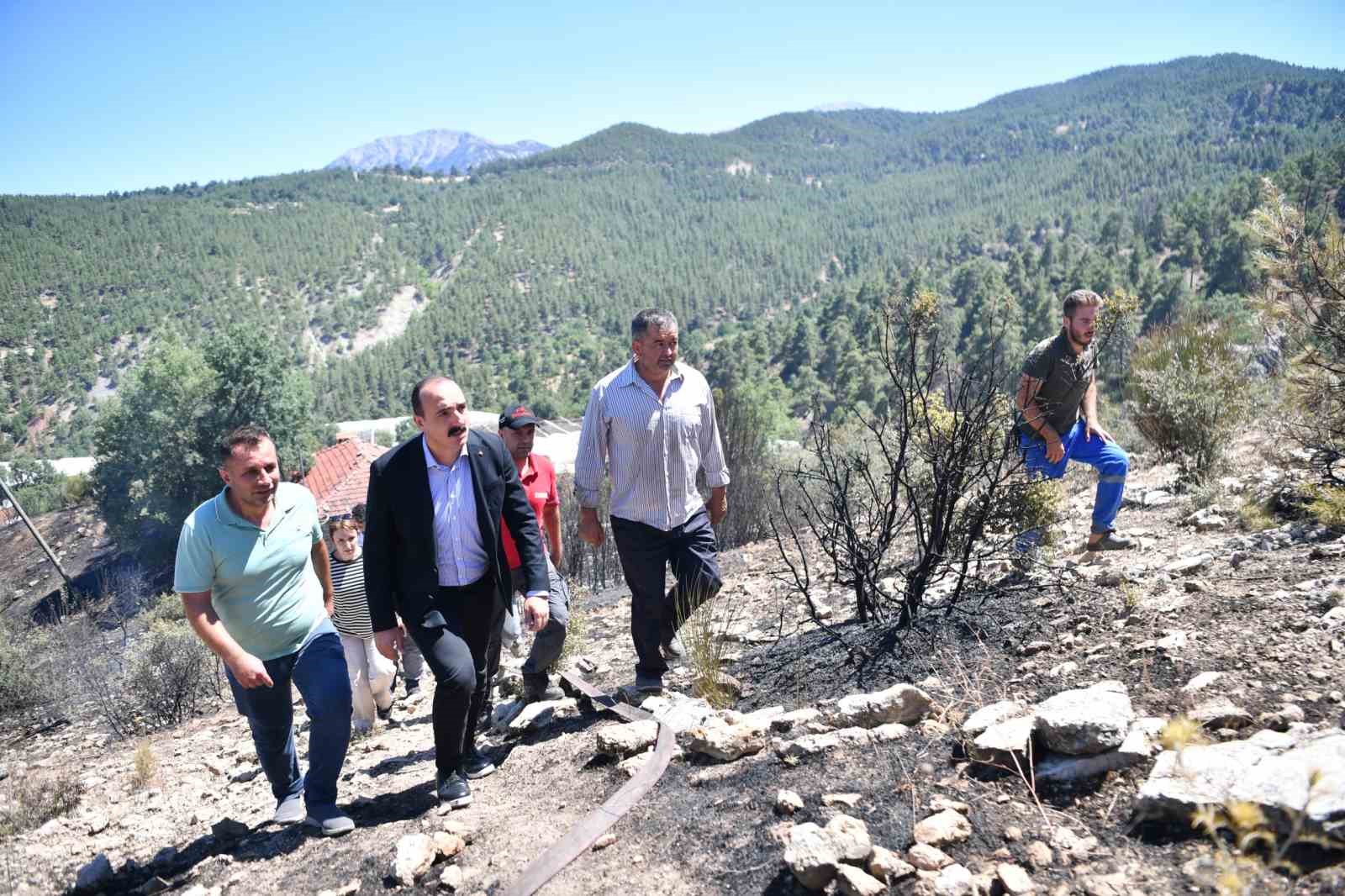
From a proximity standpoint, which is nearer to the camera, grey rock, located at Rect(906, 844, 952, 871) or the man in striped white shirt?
grey rock, located at Rect(906, 844, 952, 871)

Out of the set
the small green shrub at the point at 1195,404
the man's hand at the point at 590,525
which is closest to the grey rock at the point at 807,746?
the man's hand at the point at 590,525

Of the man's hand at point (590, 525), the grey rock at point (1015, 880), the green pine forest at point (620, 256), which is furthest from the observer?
the green pine forest at point (620, 256)

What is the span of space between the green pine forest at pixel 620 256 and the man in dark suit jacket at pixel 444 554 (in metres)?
35.7

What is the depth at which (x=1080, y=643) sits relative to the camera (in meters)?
3.19

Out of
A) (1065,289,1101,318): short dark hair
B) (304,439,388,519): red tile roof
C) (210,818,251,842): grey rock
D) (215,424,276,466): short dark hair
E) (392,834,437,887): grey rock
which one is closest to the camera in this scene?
(392,834,437,887): grey rock

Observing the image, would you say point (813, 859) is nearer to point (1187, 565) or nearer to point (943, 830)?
point (943, 830)

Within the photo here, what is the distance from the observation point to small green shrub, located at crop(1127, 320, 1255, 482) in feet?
23.2

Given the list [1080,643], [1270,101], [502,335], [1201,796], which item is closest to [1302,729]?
[1201,796]

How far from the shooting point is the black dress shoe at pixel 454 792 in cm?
305

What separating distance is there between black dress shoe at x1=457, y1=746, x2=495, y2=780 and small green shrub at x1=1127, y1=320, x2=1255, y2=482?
574 cm

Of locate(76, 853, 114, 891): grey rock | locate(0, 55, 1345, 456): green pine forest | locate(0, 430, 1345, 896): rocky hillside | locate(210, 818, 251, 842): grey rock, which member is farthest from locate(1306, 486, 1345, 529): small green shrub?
locate(0, 55, 1345, 456): green pine forest

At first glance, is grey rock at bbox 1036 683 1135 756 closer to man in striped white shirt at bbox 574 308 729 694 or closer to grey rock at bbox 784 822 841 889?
grey rock at bbox 784 822 841 889

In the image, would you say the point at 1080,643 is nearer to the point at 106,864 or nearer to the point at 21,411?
the point at 106,864

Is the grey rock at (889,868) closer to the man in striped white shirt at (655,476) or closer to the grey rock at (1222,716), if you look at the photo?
the grey rock at (1222,716)
